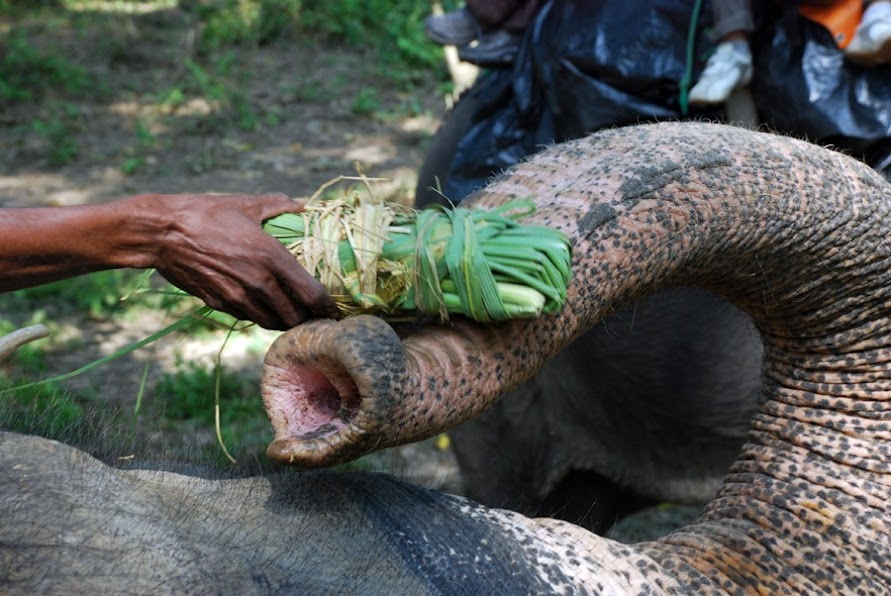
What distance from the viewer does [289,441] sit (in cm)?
133

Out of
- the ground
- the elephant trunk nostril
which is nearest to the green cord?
the elephant trunk nostril

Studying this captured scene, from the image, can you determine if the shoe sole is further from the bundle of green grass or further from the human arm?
the human arm

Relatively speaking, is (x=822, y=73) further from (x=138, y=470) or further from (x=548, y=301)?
(x=138, y=470)

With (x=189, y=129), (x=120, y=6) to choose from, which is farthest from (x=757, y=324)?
(x=120, y=6)

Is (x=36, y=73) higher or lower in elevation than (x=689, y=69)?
lower

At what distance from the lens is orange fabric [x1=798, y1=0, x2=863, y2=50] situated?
99.9 inches

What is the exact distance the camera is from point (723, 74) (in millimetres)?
2664

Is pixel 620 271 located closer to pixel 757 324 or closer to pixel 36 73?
pixel 757 324

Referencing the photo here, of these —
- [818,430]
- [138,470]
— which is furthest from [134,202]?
[818,430]

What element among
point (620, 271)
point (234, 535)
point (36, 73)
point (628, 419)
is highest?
point (620, 271)

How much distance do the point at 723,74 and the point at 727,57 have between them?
0.14 feet

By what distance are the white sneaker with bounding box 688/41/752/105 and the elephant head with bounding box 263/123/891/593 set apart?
0.73m

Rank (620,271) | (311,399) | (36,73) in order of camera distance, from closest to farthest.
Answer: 1. (311,399)
2. (620,271)
3. (36,73)

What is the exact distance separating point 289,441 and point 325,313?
21 cm
